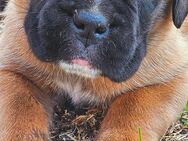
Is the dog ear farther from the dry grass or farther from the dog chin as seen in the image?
the dog chin

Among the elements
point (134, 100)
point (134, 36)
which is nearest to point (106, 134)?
point (134, 100)

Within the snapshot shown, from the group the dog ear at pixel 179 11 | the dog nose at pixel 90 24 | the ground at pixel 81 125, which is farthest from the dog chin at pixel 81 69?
the dog ear at pixel 179 11

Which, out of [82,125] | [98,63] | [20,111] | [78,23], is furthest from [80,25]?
[82,125]

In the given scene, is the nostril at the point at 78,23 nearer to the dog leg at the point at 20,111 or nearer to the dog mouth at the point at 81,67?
the dog mouth at the point at 81,67

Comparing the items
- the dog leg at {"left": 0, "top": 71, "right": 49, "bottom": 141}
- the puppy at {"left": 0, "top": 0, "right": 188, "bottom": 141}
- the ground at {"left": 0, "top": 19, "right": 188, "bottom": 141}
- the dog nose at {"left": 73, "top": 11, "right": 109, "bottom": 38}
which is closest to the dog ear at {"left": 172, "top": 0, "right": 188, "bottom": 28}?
the puppy at {"left": 0, "top": 0, "right": 188, "bottom": 141}

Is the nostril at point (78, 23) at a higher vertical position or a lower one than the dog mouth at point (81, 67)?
higher

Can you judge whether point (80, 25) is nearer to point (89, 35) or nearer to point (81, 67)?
point (89, 35)

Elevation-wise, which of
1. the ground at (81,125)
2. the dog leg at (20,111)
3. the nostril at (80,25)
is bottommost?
the ground at (81,125)

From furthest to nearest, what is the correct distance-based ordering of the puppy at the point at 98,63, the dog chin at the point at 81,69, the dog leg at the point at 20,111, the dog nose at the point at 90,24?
the dog leg at the point at 20,111 < the dog chin at the point at 81,69 < the puppy at the point at 98,63 < the dog nose at the point at 90,24
